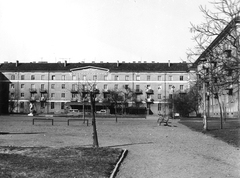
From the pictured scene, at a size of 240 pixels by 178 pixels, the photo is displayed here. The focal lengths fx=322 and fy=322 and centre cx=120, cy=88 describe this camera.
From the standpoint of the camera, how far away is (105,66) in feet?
259

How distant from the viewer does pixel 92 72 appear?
75.7 meters

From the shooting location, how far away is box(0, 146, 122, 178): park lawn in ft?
24.6

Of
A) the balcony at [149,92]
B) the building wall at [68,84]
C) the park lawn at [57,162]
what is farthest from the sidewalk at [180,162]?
the building wall at [68,84]

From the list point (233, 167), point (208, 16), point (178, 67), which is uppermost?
point (178, 67)

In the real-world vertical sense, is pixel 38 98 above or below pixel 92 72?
below

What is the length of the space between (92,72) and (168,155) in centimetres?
6567

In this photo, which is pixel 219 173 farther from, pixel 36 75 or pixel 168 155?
pixel 36 75

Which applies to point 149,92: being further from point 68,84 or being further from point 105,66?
point 68,84

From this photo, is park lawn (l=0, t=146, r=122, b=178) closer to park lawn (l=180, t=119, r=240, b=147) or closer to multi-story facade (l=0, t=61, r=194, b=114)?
park lawn (l=180, t=119, r=240, b=147)

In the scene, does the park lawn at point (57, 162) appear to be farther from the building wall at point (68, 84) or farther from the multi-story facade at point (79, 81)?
Result: the building wall at point (68, 84)

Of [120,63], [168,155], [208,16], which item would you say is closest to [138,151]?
[168,155]

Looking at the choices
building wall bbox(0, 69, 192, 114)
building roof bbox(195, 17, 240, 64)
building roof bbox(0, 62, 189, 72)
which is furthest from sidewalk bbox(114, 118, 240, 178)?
building roof bbox(0, 62, 189, 72)

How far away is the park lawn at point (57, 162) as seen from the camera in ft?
24.6

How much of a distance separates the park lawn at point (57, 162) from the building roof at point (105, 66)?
6544cm
